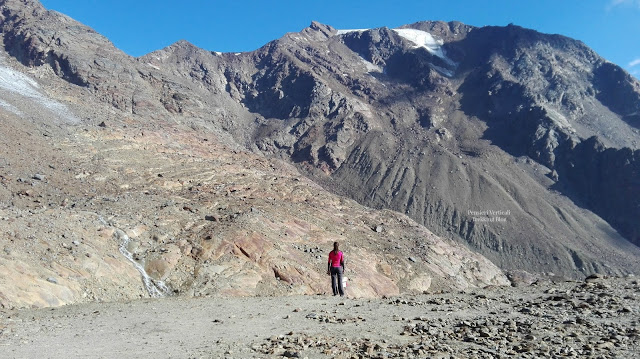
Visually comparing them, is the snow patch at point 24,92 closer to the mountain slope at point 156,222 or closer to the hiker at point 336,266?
the mountain slope at point 156,222

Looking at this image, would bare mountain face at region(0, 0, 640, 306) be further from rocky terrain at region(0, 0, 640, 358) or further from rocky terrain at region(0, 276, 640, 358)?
rocky terrain at region(0, 276, 640, 358)

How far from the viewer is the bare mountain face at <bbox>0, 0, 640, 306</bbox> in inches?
989

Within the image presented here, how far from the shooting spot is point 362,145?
310ft

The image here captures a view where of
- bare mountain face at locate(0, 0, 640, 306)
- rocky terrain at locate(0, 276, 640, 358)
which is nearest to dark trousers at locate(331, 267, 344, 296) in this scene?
rocky terrain at locate(0, 276, 640, 358)

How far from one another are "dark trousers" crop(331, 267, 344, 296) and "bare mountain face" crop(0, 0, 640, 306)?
18.0ft

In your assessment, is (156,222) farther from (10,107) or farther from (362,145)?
(362,145)

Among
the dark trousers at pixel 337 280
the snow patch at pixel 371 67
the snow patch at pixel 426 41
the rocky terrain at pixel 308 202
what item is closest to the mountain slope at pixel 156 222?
the rocky terrain at pixel 308 202

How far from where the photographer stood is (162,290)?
1596 centimetres

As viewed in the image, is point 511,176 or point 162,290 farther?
point 511,176

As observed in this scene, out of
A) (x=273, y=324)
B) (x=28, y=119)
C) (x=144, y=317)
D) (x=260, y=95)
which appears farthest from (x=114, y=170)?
(x=260, y=95)

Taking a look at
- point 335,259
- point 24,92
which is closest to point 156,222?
point 335,259

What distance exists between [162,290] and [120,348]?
29.7ft

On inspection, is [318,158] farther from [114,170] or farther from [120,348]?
[120,348]

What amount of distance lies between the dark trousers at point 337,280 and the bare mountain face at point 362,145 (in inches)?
215
